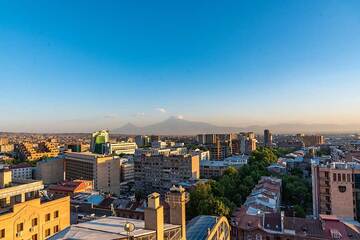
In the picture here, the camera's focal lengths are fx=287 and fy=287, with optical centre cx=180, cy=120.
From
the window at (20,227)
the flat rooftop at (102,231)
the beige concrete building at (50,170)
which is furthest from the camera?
the beige concrete building at (50,170)

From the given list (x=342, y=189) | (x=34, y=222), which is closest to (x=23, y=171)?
(x=34, y=222)

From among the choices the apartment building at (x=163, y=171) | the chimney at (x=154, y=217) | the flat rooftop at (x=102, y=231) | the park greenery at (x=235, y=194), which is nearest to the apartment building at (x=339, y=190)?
the park greenery at (x=235, y=194)

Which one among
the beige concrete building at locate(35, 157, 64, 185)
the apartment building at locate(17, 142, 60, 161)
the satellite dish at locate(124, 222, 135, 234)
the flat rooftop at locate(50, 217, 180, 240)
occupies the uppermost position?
the satellite dish at locate(124, 222, 135, 234)

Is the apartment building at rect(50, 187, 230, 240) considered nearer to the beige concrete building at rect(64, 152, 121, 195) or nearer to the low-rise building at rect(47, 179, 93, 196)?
the low-rise building at rect(47, 179, 93, 196)

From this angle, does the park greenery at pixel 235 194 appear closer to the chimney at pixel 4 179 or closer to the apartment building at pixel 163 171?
the apartment building at pixel 163 171

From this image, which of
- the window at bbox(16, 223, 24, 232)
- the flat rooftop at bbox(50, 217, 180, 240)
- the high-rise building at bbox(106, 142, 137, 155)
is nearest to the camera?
the flat rooftop at bbox(50, 217, 180, 240)

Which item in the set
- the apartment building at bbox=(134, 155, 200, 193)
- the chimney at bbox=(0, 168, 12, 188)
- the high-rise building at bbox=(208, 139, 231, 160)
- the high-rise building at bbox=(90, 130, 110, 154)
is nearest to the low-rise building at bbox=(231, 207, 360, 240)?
the chimney at bbox=(0, 168, 12, 188)

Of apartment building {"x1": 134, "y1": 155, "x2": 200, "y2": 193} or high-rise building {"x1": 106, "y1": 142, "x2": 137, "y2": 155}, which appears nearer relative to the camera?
apartment building {"x1": 134, "y1": 155, "x2": 200, "y2": 193}
